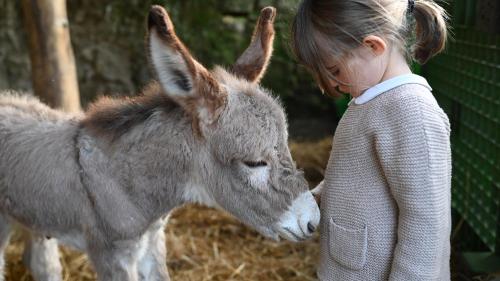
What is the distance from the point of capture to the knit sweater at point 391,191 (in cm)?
161

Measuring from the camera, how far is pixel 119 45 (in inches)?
215

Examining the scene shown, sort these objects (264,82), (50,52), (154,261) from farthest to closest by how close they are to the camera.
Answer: (264,82) < (50,52) < (154,261)

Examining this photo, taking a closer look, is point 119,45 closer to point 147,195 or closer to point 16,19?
point 16,19

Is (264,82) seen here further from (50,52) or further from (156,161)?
(156,161)

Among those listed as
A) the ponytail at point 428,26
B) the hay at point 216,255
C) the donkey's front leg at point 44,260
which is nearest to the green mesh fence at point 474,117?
the hay at point 216,255

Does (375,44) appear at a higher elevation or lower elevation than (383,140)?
higher

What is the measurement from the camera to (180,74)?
173 cm

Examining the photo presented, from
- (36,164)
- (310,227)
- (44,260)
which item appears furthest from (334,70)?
(44,260)

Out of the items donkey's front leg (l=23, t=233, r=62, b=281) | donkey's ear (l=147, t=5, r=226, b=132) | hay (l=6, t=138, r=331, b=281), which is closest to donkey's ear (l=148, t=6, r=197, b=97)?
donkey's ear (l=147, t=5, r=226, b=132)

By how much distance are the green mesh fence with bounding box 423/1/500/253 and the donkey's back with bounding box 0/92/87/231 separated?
196cm

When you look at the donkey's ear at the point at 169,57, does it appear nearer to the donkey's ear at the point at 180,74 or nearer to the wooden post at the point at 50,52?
the donkey's ear at the point at 180,74

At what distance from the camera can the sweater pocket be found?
1.81 meters

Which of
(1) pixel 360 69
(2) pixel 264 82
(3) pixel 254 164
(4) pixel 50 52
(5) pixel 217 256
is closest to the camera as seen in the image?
(1) pixel 360 69

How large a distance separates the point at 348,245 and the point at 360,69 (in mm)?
547
